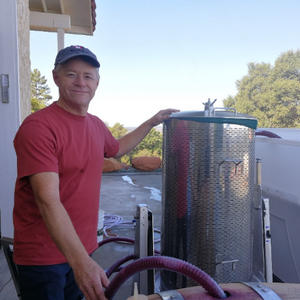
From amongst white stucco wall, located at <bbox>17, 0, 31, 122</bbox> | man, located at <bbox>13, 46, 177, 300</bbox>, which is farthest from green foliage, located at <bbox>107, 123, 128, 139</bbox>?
man, located at <bbox>13, 46, 177, 300</bbox>

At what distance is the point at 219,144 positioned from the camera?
5.65 ft

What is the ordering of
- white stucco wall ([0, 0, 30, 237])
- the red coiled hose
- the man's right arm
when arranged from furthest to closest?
white stucco wall ([0, 0, 30, 237])
the man's right arm
the red coiled hose

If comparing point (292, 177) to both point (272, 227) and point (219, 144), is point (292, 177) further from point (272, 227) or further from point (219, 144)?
point (219, 144)

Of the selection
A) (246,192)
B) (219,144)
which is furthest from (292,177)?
(219,144)

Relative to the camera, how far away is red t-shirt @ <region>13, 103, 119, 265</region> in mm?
1265

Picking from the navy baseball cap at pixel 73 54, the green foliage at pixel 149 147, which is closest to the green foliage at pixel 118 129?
Result: the green foliage at pixel 149 147

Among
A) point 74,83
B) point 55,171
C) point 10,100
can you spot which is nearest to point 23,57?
point 10,100

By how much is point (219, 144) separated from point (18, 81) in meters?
2.41

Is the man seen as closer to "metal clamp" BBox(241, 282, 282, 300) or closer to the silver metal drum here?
the silver metal drum

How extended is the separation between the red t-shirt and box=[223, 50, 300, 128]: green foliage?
23.6 meters

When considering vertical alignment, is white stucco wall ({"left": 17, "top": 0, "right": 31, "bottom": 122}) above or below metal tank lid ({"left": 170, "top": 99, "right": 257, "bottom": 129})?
above

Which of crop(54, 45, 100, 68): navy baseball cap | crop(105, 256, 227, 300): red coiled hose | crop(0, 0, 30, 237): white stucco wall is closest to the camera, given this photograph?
crop(105, 256, 227, 300): red coiled hose

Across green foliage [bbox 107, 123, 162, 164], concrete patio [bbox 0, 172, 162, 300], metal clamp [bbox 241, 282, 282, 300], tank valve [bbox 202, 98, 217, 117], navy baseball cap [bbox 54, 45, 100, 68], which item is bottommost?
concrete patio [bbox 0, 172, 162, 300]

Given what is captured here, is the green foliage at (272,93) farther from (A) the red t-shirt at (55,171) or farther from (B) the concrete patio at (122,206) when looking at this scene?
(A) the red t-shirt at (55,171)
